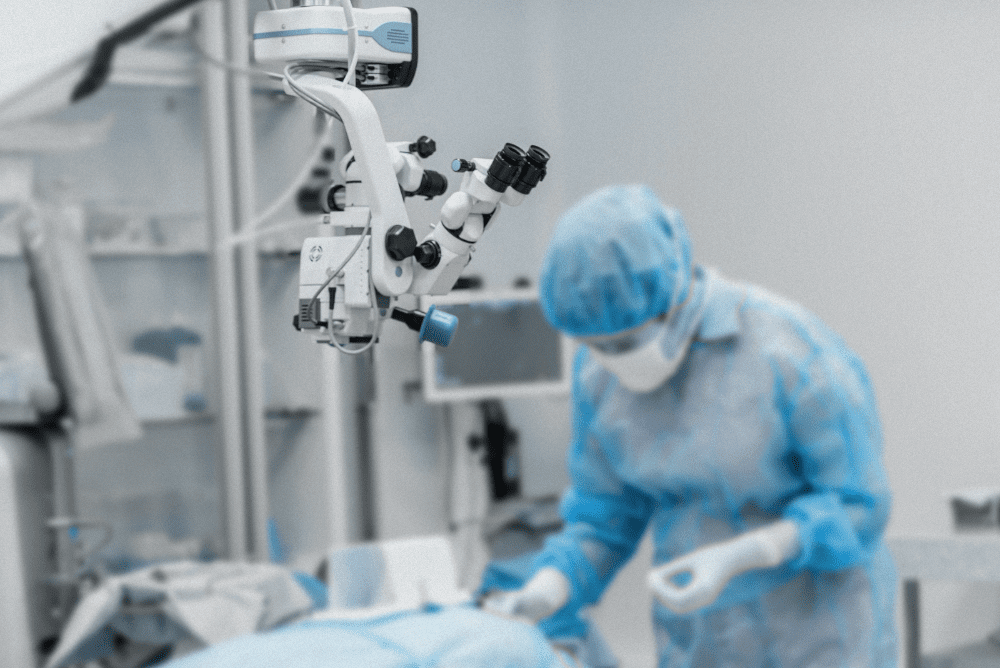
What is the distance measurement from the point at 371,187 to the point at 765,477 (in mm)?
1189

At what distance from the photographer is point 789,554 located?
1.47 meters

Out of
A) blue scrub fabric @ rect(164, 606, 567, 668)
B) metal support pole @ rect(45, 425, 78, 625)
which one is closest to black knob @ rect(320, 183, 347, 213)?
blue scrub fabric @ rect(164, 606, 567, 668)

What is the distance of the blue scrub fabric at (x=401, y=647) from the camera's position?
126 centimetres

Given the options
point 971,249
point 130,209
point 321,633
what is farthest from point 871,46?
point 321,633

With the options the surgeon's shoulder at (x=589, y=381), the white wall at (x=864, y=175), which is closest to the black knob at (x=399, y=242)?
the surgeon's shoulder at (x=589, y=381)

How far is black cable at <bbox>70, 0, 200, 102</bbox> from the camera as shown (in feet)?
2.78

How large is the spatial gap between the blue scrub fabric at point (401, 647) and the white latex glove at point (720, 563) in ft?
0.59

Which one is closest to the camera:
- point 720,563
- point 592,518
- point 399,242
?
point 399,242

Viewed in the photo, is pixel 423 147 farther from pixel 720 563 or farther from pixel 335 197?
pixel 720 563

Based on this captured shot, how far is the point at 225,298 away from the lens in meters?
2.61

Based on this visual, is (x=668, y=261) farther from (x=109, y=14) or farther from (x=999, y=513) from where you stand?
(x=999, y=513)

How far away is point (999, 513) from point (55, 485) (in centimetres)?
198

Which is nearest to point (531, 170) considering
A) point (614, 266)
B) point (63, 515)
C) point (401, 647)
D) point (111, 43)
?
point (111, 43)

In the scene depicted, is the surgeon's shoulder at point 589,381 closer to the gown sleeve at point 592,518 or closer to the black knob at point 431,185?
the gown sleeve at point 592,518
